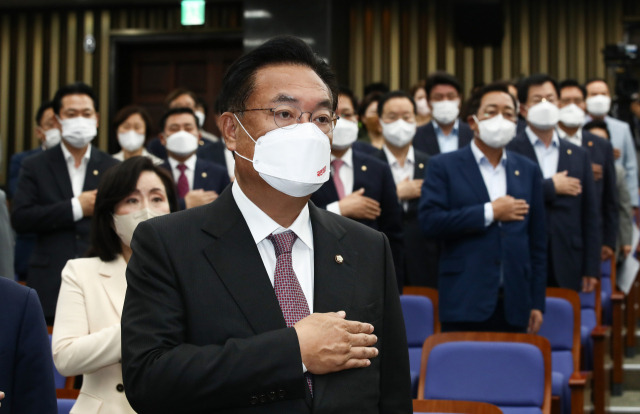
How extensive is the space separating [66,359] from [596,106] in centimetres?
561

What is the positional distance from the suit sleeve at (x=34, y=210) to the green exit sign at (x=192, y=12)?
5.18m

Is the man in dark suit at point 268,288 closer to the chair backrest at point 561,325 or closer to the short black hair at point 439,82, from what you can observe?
the chair backrest at point 561,325

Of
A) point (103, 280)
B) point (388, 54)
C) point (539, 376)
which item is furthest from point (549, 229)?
point (388, 54)

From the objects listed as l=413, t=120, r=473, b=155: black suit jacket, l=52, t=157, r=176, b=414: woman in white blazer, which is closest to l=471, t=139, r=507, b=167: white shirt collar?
l=413, t=120, r=473, b=155: black suit jacket

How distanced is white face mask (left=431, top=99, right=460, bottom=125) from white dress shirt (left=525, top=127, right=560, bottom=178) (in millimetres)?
813

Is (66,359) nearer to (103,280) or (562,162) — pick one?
(103,280)

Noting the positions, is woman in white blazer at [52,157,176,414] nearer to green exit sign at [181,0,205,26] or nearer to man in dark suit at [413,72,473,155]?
man in dark suit at [413,72,473,155]

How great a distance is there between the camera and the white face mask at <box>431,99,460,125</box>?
18.8 ft

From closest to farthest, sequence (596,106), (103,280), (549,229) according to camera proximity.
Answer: (103,280) → (549,229) → (596,106)

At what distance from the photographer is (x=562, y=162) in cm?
487

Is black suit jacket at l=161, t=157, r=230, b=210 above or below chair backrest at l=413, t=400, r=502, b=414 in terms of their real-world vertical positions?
above

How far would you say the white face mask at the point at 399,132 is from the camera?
201 inches

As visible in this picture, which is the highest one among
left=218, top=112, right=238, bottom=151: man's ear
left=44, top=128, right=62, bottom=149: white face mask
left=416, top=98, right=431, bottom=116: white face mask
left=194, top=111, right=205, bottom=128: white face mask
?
left=416, top=98, right=431, bottom=116: white face mask

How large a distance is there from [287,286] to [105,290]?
3.77ft
